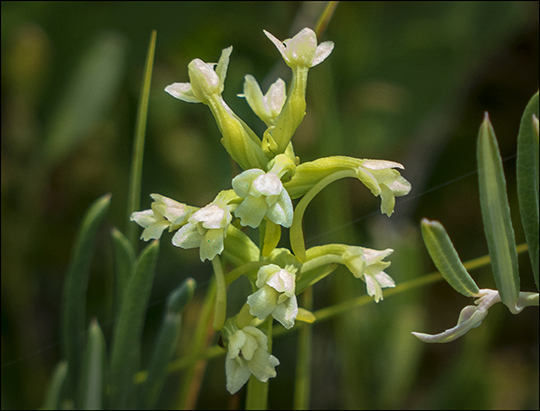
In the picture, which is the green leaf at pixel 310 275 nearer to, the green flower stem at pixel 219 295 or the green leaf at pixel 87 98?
the green flower stem at pixel 219 295

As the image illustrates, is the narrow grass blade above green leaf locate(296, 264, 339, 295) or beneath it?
beneath

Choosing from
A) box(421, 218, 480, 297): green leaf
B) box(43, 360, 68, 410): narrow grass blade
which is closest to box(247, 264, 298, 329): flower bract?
box(421, 218, 480, 297): green leaf

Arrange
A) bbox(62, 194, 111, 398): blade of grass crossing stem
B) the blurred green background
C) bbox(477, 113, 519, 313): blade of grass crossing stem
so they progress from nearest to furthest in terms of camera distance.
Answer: bbox(477, 113, 519, 313): blade of grass crossing stem
bbox(62, 194, 111, 398): blade of grass crossing stem
the blurred green background

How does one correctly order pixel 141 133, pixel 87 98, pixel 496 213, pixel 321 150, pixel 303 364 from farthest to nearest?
pixel 87 98 < pixel 321 150 < pixel 303 364 < pixel 141 133 < pixel 496 213

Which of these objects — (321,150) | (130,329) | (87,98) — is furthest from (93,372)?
(87,98)

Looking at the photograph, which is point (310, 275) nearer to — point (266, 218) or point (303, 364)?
point (266, 218)

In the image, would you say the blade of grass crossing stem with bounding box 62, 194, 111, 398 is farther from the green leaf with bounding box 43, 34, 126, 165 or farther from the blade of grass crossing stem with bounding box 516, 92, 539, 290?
the green leaf with bounding box 43, 34, 126, 165

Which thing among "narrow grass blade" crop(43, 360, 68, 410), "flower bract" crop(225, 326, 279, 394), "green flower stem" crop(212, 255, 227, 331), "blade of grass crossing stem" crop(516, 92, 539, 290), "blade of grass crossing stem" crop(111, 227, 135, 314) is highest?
"blade of grass crossing stem" crop(516, 92, 539, 290)
